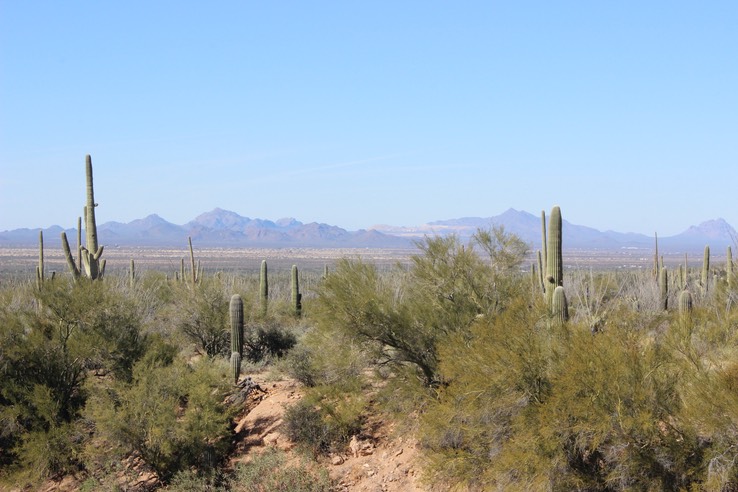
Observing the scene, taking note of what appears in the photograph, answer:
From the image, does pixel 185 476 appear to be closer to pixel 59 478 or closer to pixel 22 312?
pixel 59 478

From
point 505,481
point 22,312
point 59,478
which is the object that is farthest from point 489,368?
point 22,312

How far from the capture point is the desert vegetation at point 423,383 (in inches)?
483

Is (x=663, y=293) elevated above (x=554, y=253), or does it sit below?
below

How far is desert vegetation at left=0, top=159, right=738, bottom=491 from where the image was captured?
12273 mm

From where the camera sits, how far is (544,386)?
13258 millimetres

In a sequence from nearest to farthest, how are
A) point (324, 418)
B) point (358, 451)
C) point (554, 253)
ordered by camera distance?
point (358, 451) < point (554, 253) < point (324, 418)

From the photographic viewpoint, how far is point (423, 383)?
17.3m

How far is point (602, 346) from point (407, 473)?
17.3 feet

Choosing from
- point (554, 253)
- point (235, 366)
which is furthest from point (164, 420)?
point (554, 253)

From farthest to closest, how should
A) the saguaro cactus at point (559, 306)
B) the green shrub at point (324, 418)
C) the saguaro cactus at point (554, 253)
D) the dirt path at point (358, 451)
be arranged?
the green shrub at point (324, 418) → the saguaro cactus at point (554, 253) → the dirt path at point (358, 451) → the saguaro cactus at point (559, 306)

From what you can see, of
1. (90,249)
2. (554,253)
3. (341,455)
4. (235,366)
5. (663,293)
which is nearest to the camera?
(341,455)

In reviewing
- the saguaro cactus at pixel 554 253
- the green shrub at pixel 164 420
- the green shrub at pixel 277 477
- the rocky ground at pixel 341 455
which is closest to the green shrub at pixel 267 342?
the rocky ground at pixel 341 455

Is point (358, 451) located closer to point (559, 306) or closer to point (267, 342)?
point (559, 306)

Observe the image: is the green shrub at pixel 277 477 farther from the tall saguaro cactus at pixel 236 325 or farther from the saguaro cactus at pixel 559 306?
the saguaro cactus at pixel 559 306
